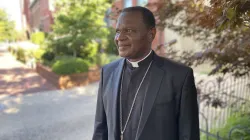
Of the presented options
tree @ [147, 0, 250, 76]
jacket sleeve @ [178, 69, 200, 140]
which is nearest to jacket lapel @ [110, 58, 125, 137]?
jacket sleeve @ [178, 69, 200, 140]

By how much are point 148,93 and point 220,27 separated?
2.12 ft

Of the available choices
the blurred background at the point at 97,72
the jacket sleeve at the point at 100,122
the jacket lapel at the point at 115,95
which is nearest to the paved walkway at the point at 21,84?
the blurred background at the point at 97,72

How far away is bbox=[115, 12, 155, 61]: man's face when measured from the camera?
149 centimetres

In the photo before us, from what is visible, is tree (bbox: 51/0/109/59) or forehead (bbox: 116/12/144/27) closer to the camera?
forehead (bbox: 116/12/144/27)

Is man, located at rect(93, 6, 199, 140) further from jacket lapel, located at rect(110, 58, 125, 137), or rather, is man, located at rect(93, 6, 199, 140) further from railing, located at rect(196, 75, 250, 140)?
railing, located at rect(196, 75, 250, 140)

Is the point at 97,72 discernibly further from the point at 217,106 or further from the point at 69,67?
the point at 217,106

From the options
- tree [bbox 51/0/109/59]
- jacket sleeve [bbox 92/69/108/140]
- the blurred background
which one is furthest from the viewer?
tree [bbox 51/0/109/59]

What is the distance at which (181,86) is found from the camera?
1479 millimetres

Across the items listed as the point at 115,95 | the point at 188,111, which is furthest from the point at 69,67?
the point at 188,111

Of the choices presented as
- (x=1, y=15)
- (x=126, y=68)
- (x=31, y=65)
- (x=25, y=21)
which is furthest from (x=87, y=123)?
(x=25, y=21)

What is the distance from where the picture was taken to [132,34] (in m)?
1.49

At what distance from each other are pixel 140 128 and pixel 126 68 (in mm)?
482

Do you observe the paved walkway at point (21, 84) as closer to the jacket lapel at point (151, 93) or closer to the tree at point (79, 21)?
the tree at point (79, 21)

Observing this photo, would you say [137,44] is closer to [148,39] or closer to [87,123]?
[148,39]
